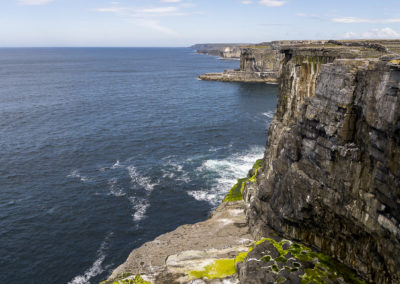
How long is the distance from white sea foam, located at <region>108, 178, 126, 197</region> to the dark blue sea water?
0.65 feet

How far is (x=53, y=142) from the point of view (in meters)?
87.2

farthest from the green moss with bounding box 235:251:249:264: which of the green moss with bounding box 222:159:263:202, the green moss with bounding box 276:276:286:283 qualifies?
the green moss with bounding box 222:159:263:202

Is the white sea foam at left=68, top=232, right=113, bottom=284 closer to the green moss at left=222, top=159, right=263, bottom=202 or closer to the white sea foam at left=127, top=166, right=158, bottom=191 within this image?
the white sea foam at left=127, top=166, right=158, bottom=191

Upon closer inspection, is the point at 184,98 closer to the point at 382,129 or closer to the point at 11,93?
the point at 11,93

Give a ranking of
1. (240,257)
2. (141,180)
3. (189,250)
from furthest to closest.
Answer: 1. (141,180)
2. (189,250)
3. (240,257)

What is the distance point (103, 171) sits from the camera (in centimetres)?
7225

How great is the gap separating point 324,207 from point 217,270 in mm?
13512

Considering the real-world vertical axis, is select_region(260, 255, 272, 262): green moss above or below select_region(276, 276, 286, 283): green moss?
above

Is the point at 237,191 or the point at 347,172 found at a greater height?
the point at 347,172

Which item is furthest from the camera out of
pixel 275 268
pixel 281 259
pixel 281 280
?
→ pixel 281 259

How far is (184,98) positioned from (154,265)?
112807mm

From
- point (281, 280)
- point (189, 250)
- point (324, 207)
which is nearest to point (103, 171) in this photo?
point (189, 250)

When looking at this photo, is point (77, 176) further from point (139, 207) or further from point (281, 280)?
point (281, 280)

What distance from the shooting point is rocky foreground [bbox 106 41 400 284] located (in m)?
26.2
